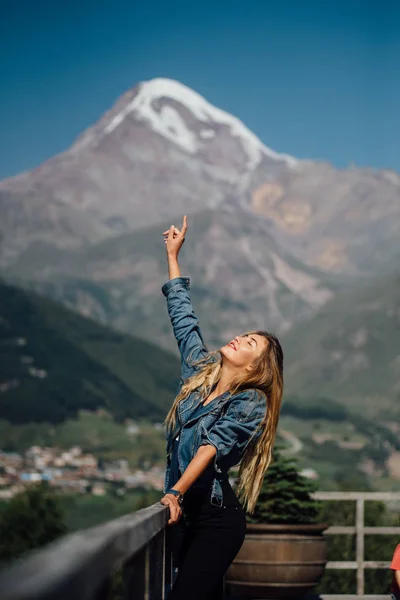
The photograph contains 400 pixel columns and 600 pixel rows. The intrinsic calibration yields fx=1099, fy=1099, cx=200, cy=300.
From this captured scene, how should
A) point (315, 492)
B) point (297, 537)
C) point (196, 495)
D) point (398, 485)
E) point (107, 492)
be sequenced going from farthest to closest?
point (398, 485)
point (107, 492)
point (315, 492)
point (297, 537)
point (196, 495)

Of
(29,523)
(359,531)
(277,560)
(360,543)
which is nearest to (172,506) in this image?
(277,560)

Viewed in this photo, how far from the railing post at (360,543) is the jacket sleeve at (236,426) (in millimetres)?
4170

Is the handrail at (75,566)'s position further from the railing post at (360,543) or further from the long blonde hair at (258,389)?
the railing post at (360,543)

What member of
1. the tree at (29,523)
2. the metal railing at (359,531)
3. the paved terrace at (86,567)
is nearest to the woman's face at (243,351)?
the paved terrace at (86,567)

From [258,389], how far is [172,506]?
1.73ft

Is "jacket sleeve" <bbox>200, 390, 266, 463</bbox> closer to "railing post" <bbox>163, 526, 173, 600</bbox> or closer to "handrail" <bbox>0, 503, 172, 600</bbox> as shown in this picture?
"railing post" <bbox>163, 526, 173, 600</bbox>

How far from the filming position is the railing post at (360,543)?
727cm

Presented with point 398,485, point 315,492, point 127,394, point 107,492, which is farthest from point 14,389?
point 315,492

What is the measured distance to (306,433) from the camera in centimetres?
19388

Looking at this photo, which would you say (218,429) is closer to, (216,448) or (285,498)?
(216,448)

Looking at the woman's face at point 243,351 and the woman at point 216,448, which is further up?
the woman's face at point 243,351

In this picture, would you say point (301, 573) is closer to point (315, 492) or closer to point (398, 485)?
point (315, 492)

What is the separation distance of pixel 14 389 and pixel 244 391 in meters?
185

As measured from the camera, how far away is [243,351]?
3.31 meters
